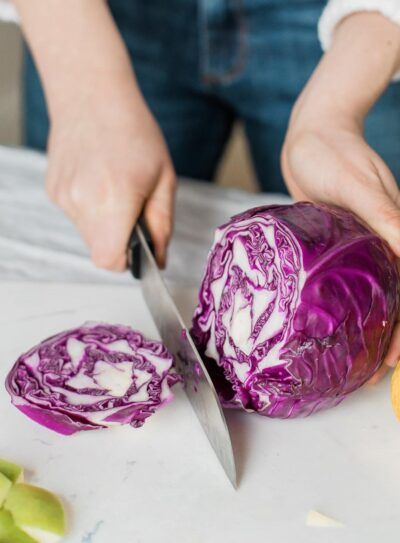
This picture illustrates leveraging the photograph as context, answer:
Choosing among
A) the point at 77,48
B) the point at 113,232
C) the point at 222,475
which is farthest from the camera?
the point at 77,48

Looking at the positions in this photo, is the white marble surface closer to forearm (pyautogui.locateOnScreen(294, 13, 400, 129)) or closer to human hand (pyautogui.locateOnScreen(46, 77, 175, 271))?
human hand (pyautogui.locateOnScreen(46, 77, 175, 271))

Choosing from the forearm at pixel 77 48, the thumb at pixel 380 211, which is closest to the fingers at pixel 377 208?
the thumb at pixel 380 211

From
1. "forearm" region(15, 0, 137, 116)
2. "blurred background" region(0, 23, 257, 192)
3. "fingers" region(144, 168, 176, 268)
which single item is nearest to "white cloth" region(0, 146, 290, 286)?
"fingers" region(144, 168, 176, 268)

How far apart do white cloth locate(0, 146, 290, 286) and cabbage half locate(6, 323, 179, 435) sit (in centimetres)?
28

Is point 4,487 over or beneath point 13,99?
over

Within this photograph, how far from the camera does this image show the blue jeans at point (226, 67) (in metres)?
1.61

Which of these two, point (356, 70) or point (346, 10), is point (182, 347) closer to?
point (356, 70)

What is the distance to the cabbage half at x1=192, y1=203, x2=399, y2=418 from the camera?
3.04 feet

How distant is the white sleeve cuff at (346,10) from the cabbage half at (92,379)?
64 centimetres

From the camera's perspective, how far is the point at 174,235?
1.50 m

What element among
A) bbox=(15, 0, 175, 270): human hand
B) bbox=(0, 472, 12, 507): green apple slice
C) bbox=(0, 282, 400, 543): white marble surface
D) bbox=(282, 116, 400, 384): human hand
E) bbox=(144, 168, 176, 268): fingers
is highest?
bbox=(282, 116, 400, 384): human hand

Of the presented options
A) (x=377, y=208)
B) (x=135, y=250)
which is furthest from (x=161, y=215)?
(x=377, y=208)

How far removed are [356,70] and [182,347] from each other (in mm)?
530

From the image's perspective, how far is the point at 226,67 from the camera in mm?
1656
